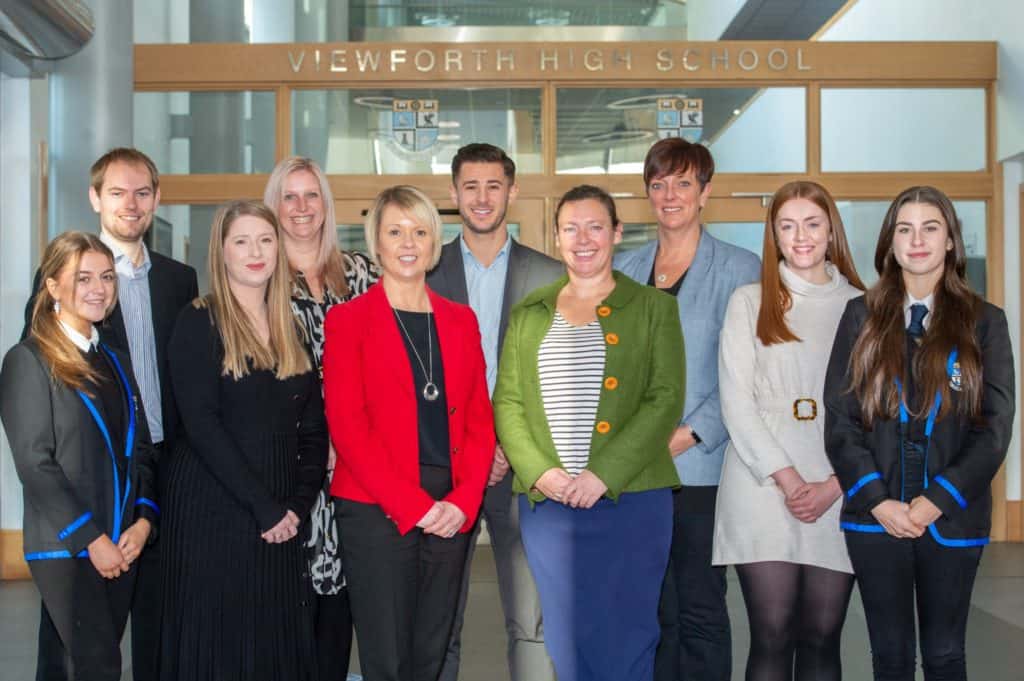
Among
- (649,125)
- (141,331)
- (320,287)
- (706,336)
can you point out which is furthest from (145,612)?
(649,125)

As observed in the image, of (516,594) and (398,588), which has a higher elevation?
(398,588)

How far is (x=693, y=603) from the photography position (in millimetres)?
3191

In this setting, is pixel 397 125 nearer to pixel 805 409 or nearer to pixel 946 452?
pixel 805 409

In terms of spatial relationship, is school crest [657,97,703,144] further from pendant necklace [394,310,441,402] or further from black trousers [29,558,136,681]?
black trousers [29,558,136,681]

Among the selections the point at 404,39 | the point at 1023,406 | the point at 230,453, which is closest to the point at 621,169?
the point at 404,39

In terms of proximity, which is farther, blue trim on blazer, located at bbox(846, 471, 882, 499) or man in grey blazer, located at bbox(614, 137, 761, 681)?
man in grey blazer, located at bbox(614, 137, 761, 681)

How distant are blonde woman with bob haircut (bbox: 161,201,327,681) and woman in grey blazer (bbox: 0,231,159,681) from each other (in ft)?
0.52

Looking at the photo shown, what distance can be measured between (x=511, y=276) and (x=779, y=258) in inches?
33.2

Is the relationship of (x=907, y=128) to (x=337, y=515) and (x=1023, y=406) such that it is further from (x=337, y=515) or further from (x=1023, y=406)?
(x=337, y=515)

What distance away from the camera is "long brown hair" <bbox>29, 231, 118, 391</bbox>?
2.77m

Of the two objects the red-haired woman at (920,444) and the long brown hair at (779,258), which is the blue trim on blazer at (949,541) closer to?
the red-haired woman at (920,444)

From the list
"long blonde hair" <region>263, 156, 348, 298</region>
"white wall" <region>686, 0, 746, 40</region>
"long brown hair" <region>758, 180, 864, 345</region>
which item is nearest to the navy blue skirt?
"long brown hair" <region>758, 180, 864, 345</region>

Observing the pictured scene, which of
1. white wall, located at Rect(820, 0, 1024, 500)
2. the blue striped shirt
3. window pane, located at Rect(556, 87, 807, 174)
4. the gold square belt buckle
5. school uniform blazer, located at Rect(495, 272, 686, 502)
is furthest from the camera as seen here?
window pane, located at Rect(556, 87, 807, 174)

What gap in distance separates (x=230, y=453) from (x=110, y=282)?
0.61 m
